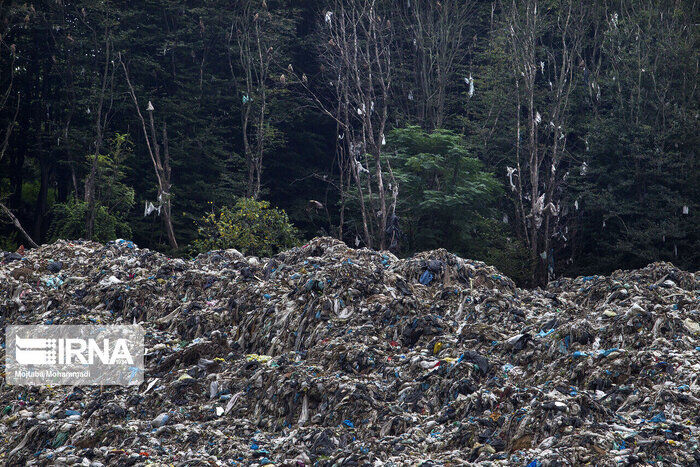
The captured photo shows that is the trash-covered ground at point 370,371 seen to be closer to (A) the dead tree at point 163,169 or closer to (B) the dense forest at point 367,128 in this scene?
(B) the dense forest at point 367,128

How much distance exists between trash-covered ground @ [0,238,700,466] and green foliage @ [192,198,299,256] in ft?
19.0

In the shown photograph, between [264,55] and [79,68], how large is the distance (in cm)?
459

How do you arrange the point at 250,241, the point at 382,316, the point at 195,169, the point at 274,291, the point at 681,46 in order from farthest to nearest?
the point at 195,169, the point at 681,46, the point at 250,241, the point at 274,291, the point at 382,316

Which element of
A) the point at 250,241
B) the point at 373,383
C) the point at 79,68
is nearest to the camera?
the point at 373,383

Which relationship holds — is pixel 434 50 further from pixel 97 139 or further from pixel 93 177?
pixel 93 177

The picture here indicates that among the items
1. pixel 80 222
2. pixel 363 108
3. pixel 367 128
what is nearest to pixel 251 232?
pixel 367 128

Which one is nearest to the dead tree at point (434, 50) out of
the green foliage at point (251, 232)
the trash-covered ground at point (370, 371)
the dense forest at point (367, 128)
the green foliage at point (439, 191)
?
the dense forest at point (367, 128)

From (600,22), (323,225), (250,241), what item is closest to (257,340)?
(250,241)

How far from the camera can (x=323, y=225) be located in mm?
20484

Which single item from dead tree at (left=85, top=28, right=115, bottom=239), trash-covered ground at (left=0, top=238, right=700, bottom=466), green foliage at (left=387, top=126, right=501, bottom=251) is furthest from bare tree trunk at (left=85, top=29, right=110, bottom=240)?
trash-covered ground at (left=0, top=238, right=700, bottom=466)

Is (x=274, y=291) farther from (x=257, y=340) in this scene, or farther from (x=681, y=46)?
(x=681, y=46)

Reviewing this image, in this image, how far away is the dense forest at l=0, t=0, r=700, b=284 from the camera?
51.7 feet

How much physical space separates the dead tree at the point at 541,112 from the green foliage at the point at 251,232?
460 cm

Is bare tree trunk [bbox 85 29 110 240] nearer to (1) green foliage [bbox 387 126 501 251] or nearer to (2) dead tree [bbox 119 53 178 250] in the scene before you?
(2) dead tree [bbox 119 53 178 250]
